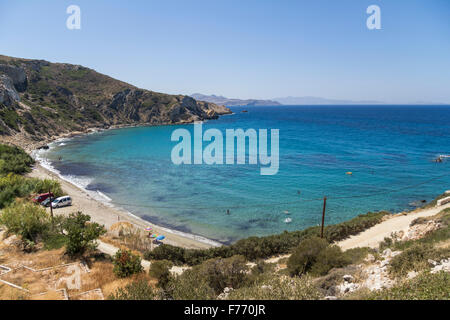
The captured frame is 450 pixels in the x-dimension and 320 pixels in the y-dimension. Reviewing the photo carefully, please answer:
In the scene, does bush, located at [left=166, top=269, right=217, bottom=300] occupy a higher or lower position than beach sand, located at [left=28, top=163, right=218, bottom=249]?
higher

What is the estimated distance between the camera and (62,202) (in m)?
27.8

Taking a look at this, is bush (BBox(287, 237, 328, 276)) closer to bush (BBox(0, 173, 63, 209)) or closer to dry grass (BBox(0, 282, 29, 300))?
dry grass (BBox(0, 282, 29, 300))

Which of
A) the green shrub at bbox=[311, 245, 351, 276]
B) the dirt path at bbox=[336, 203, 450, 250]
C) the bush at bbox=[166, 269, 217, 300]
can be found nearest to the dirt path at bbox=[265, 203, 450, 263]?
the dirt path at bbox=[336, 203, 450, 250]

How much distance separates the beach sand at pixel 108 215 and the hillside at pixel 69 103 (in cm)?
3793

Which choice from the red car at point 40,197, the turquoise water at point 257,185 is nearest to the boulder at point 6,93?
the turquoise water at point 257,185

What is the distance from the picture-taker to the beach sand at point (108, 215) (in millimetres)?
22062

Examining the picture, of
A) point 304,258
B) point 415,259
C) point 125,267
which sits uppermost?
point 415,259

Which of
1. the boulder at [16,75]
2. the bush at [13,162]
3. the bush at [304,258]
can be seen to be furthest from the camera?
the boulder at [16,75]

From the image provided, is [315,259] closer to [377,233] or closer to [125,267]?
[377,233]

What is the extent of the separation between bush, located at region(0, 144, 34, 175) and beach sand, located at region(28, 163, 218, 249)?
2.17 metres

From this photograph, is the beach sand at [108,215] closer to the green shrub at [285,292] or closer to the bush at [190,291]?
the bush at [190,291]

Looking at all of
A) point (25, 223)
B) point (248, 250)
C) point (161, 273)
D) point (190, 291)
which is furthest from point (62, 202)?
point (190, 291)

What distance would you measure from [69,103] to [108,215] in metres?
94.0

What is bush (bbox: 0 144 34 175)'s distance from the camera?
113ft
